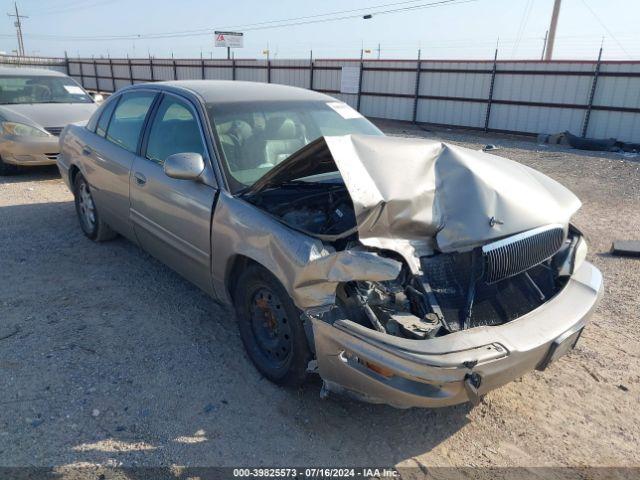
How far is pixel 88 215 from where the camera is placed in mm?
5297

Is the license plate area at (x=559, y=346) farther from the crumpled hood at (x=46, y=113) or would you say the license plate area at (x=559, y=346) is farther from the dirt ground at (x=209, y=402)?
the crumpled hood at (x=46, y=113)

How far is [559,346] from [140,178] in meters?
3.15

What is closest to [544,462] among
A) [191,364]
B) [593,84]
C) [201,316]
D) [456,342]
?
[456,342]

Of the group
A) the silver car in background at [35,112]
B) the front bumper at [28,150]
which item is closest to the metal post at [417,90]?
the silver car in background at [35,112]

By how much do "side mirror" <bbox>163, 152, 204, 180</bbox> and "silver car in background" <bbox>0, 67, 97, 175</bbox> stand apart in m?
5.75

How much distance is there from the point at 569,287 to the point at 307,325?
1565mm

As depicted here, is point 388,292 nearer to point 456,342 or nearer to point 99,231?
point 456,342

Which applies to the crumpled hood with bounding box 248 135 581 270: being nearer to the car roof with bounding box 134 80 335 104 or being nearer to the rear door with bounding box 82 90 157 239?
the car roof with bounding box 134 80 335 104

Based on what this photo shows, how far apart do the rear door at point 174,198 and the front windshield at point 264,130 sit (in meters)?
0.15

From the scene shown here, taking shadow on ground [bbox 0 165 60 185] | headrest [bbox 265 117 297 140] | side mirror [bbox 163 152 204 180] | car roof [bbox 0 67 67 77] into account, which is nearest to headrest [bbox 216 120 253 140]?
headrest [bbox 265 117 297 140]

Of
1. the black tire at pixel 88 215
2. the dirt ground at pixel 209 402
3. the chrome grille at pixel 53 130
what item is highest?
the chrome grille at pixel 53 130

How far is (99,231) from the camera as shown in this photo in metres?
5.14

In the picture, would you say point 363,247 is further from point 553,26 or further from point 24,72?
point 553,26

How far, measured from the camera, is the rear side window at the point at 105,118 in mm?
4855
